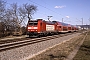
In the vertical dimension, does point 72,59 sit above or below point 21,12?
below

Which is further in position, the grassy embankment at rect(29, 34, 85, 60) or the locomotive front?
the locomotive front

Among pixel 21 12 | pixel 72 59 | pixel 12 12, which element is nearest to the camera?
pixel 72 59

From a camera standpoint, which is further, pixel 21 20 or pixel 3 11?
pixel 21 20

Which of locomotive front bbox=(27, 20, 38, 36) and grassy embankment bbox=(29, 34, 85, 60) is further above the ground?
locomotive front bbox=(27, 20, 38, 36)

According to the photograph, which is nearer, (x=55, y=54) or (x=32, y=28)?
(x=55, y=54)

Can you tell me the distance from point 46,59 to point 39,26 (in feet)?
71.4

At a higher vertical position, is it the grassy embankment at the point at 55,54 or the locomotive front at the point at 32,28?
the locomotive front at the point at 32,28

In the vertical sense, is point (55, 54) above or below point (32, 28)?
below

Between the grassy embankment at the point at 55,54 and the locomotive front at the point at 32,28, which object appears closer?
the grassy embankment at the point at 55,54

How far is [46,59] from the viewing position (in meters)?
10.0

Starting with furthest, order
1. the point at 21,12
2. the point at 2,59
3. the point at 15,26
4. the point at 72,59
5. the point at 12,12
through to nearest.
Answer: the point at 21,12 → the point at 12,12 → the point at 15,26 → the point at 2,59 → the point at 72,59

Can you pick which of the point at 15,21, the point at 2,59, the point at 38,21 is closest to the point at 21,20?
the point at 15,21

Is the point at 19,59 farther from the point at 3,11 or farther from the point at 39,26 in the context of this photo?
the point at 3,11

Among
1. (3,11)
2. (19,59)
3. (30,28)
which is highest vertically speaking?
(3,11)
